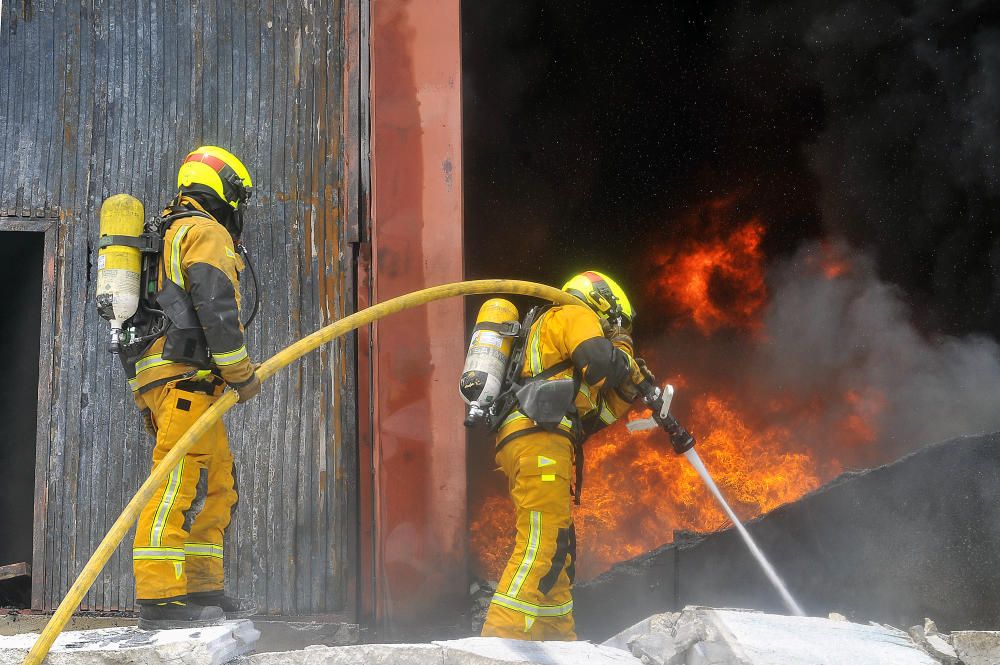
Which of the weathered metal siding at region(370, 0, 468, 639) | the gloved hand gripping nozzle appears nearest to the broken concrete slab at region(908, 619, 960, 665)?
the gloved hand gripping nozzle

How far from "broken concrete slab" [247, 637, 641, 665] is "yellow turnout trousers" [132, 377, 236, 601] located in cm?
59

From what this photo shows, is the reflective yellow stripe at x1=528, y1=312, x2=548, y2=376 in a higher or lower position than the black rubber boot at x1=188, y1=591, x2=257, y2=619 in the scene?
higher

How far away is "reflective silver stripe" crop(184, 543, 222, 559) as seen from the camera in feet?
13.5

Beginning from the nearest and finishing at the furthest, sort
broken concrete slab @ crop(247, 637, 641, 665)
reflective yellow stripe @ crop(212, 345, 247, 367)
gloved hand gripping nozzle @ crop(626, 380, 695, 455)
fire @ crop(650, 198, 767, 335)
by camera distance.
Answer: broken concrete slab @ crop(247, 637, 641, 665) < reflective yellow stripe @ crop(212, 345, 247, 367) < gloved hand gripping nozzle @ crop(626, 380, 695, 455) < fire @ crop(650, 198, 767, 335)

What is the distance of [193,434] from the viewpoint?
384 cm

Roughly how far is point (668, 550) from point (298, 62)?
4.06 meters

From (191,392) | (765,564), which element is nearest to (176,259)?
(191,392)

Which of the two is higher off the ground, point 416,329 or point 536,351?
point 416,329

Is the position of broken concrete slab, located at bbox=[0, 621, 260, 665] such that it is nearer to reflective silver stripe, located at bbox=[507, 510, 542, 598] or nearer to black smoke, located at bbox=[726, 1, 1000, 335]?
reflective silver stripe, located at bbox=[507, 510, 542, 598]

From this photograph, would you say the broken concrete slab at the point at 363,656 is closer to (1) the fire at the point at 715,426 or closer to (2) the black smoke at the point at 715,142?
(1) the fire at the point at 715,426

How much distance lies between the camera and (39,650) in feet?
11.2

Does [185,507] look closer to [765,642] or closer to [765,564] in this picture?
[765,642]

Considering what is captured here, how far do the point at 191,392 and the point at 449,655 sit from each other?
1710mm

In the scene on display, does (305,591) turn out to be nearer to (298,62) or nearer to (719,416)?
(298,62)
